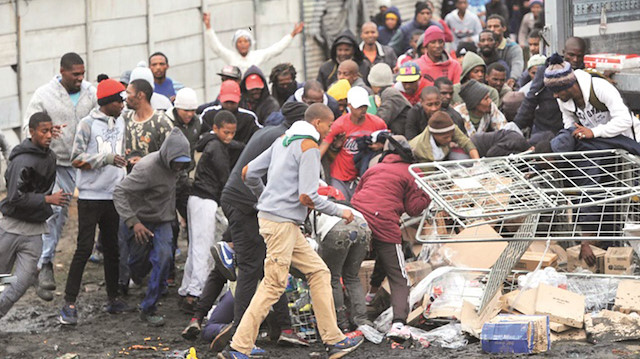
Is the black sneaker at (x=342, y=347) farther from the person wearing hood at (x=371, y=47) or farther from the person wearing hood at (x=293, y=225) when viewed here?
the person wearing hood at (x=371, y=47)

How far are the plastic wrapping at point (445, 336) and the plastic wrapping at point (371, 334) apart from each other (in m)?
0.26

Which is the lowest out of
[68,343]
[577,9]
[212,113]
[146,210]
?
[68,343]

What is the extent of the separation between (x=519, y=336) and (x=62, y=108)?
5.12 metres

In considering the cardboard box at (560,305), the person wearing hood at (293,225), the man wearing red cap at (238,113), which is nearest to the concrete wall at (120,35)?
the man wearing red cap at (238,113)

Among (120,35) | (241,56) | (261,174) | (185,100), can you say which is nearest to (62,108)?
(185,100)

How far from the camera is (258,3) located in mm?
17406

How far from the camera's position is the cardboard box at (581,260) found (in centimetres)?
973

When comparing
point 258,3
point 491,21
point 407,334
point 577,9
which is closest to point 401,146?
point 407,334

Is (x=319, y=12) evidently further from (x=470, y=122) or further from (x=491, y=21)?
(x=470, y=122)

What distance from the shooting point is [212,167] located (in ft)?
34.4

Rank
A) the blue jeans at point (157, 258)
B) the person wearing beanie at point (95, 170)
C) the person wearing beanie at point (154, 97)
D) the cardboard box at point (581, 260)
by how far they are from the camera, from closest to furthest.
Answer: the cardboard box at point (581, 260) < the blue jeans at point (157, 258) < the person wearing beanie at point (95, 170) < the person wearing beanie at point (154, 97)

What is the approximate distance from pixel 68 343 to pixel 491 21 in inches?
293

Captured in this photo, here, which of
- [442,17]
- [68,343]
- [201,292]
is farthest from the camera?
[442,17]

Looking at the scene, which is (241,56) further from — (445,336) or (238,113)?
(445,336)
